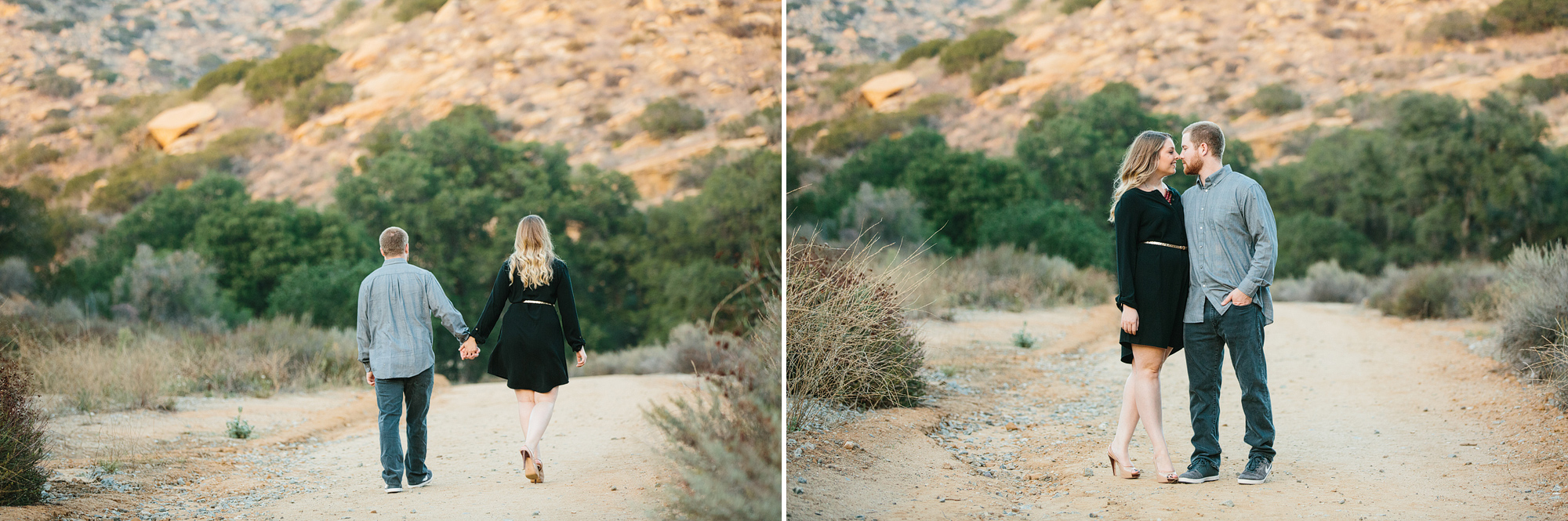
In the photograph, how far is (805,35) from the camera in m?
26.1

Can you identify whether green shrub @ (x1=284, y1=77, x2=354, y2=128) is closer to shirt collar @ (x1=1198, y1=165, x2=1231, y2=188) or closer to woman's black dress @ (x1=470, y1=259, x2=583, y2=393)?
woman's black dress @ (x1=470, y1=259, x2=583, y2=393)

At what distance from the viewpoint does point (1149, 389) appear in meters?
3.85

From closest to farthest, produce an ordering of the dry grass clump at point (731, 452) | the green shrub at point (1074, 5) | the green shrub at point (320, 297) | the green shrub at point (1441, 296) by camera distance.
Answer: the dry grass clump at point (731, 452) < the green shrub at point (1441, 296) < the green shrub at point (320, 297) < the green shrub at point (1074, 5)

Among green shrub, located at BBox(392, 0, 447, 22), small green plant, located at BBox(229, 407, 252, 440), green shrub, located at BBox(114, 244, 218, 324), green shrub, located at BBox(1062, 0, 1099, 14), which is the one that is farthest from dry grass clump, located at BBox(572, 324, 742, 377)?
green shrub, located at BBox(1062, 0, 1099, 14)

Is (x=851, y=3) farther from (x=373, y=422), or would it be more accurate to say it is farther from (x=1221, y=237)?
(x=1221, y=237)

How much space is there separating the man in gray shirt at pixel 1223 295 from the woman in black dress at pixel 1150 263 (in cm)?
7

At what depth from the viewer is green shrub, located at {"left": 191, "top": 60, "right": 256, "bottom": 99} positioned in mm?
25500

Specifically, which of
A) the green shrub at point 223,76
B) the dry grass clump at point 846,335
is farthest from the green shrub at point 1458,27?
the green shrub at point 223,76

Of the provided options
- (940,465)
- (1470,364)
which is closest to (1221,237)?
(940,465)

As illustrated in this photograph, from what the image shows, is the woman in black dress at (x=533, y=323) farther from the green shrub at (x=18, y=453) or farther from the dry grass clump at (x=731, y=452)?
the green shrub at (x=18, y=453)

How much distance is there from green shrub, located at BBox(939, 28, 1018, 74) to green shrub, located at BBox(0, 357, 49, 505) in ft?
81.3

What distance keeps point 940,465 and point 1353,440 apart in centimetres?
218

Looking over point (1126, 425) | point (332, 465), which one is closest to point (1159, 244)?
point (1126, 425)

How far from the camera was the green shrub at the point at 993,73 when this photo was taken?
88.9ft
